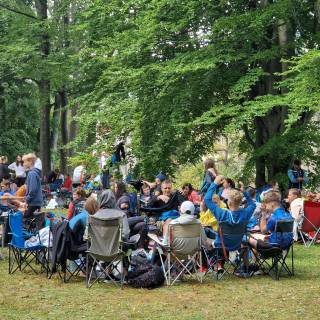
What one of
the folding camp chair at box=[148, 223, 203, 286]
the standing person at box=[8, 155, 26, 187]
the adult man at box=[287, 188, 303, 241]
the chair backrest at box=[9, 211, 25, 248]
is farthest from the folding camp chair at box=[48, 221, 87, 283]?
the standing person at box=[8, 155, 26, 187]

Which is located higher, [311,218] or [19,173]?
[19,173]

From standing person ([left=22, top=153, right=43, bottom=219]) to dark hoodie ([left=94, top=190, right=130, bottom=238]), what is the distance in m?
1.84

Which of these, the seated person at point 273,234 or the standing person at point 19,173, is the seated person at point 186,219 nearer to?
the seated person at point 273,234

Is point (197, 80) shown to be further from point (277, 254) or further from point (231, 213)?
point (277, 254)

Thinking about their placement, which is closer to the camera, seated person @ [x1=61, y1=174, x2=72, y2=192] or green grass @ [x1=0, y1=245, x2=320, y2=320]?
green grass @ [x1=0, y1=245, x2=320, y2=320]

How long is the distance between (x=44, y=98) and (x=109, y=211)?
1516cm

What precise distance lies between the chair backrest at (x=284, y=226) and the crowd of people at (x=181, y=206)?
0.25ft

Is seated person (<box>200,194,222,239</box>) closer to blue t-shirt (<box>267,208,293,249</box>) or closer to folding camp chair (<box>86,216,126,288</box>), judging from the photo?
blue t-shirt (<box>267,208,293,249</box>)

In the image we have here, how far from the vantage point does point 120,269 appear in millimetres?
8438

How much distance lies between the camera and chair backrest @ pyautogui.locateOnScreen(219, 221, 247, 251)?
8367mm

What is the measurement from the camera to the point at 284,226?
830 centimetres

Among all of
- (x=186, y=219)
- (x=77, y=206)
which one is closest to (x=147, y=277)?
(x=186, y=219)

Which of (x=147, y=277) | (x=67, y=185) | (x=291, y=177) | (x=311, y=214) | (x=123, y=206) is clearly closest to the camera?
(x=147, y=277)

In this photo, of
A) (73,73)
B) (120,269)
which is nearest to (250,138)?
(73,73)
